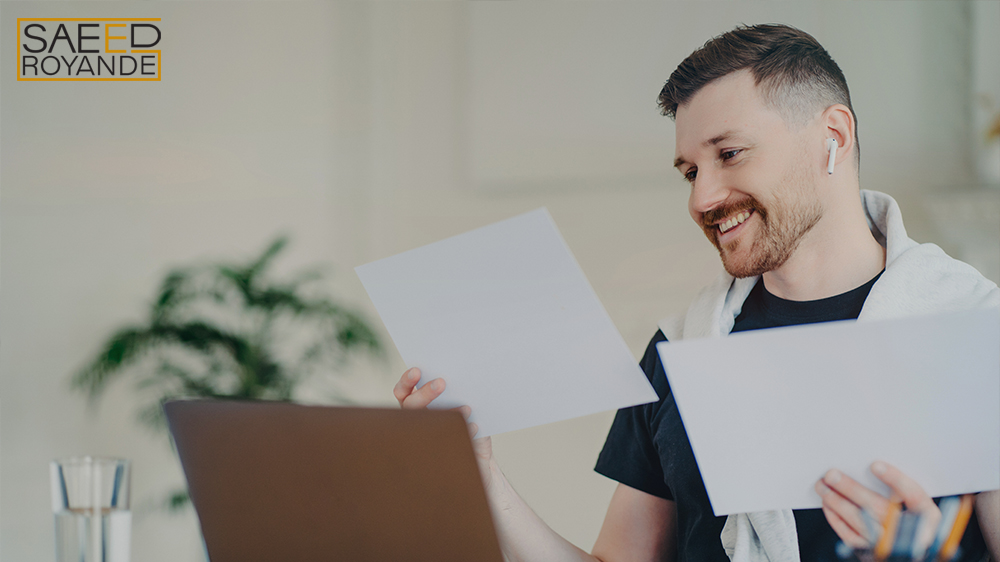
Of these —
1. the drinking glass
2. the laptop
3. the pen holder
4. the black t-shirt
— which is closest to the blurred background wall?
the black t-shirt

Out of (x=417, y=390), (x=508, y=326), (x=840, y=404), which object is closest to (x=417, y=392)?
(x=417, y=390)

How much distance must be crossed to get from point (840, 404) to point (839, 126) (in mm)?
556

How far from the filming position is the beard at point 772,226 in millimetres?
984

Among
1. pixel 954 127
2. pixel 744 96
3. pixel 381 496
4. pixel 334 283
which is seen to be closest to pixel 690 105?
pixel 744 96

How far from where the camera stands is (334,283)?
2.26 metres

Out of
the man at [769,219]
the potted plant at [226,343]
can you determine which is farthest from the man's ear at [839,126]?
the potted plant at [226,343]

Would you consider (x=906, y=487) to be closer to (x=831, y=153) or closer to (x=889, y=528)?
(x=889, y=528)

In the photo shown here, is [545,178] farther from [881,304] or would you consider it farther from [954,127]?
[881,304]

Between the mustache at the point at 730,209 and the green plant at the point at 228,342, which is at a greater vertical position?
the mustache at the point at 730,209

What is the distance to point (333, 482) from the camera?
561mm

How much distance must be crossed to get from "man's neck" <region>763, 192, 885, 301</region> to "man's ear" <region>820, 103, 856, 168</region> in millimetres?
82

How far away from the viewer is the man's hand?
608 mm

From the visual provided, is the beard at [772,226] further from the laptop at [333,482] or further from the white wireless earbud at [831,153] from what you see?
the laptop at [333,482]

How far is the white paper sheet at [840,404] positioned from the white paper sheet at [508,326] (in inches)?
3.1
